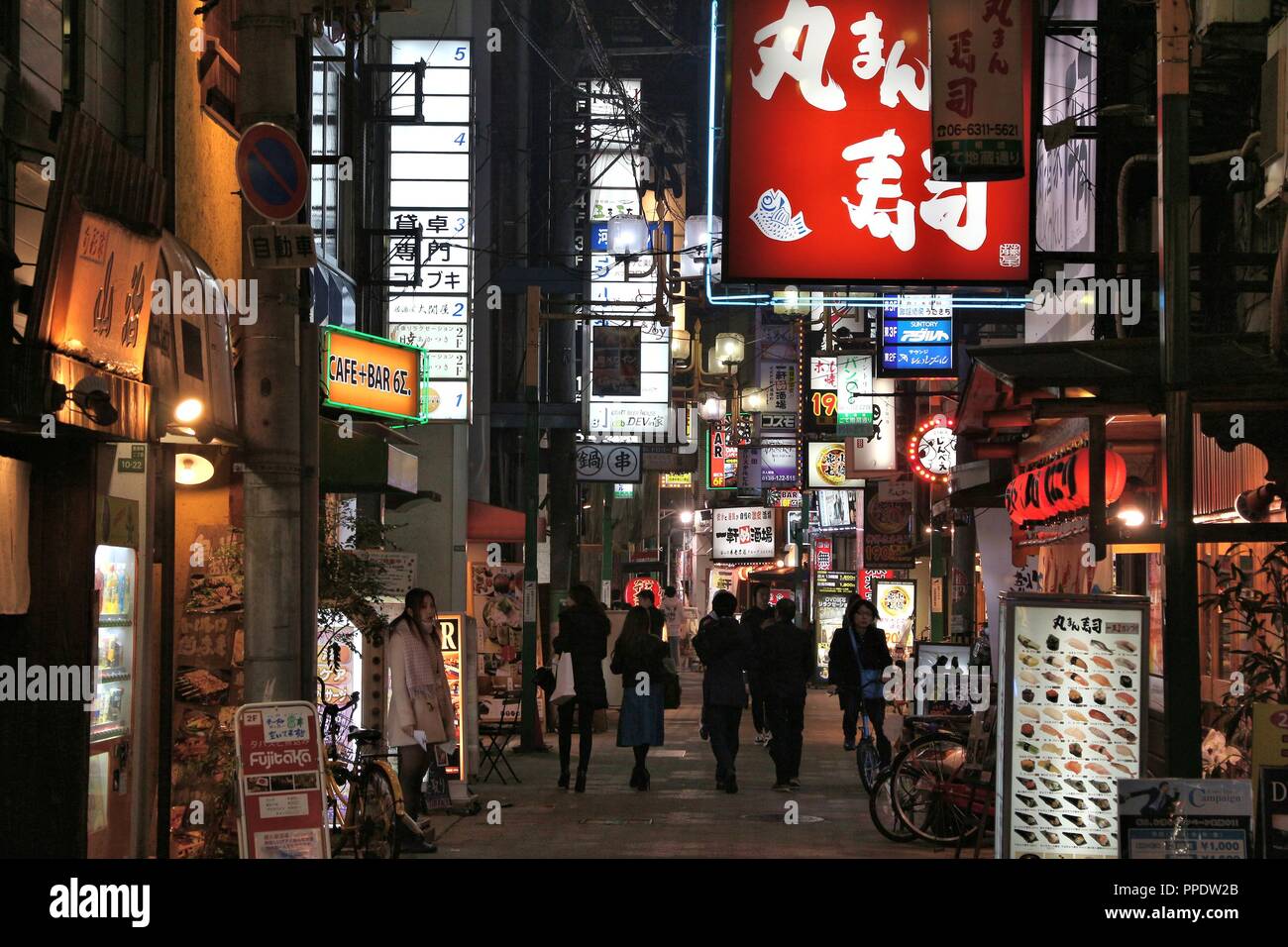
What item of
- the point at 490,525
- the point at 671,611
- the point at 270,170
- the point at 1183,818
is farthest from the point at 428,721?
the point at 671,611

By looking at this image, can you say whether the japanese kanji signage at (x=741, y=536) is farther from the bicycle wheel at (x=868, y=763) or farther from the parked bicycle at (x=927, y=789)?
the parked bicycle at (x=927, y=789)

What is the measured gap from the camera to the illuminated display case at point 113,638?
10.9m

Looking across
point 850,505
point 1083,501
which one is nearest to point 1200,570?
point 1083,501

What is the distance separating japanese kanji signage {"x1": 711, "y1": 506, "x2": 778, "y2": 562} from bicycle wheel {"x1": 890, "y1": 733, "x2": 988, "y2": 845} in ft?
111

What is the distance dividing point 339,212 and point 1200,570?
1310 centimetres

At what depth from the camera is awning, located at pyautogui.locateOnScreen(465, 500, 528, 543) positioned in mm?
26234

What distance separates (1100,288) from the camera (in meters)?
15.9

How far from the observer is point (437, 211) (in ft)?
83.0

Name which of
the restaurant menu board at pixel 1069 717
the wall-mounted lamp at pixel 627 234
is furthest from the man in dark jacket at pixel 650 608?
the restaurant menu board at pixel 1069 717

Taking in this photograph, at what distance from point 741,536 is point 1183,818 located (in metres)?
40.8

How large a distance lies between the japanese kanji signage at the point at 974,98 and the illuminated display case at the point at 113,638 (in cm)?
711

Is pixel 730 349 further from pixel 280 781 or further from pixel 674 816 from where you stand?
pixel 280 781

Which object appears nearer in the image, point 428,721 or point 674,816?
point 428,721
